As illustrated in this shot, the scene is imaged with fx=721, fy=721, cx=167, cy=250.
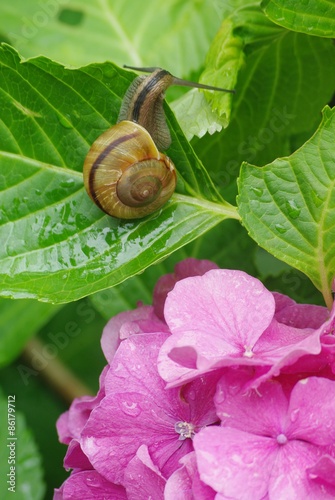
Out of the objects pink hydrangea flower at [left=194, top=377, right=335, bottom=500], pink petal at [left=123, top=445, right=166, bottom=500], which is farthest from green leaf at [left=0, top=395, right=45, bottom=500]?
pink hydrangea flower at [left=194, top=377, right=335, bottom=500]

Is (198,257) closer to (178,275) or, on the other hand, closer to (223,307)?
(178,275)

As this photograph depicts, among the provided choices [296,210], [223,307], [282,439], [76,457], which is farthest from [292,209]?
[76,457]

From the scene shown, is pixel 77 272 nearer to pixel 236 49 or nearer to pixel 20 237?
pixel 20 237

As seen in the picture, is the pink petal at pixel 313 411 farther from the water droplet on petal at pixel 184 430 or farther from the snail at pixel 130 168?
the snail at pixel 130 168

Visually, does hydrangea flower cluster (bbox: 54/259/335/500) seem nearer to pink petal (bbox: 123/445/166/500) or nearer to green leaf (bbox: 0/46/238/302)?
pink petal (bbox: 123/445/166/500)

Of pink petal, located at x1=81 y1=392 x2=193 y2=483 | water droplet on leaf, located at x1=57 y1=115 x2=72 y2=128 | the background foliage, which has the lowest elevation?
pink petal, located at x1=81 y1=392 x2=193 y2=483

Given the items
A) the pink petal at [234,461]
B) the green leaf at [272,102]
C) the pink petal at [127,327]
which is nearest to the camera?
the pink petal at [234,461]

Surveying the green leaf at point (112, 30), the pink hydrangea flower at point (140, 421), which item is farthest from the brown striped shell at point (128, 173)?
the green leaf at point (112, 30)

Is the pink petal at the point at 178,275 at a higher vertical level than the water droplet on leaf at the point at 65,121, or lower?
lower
